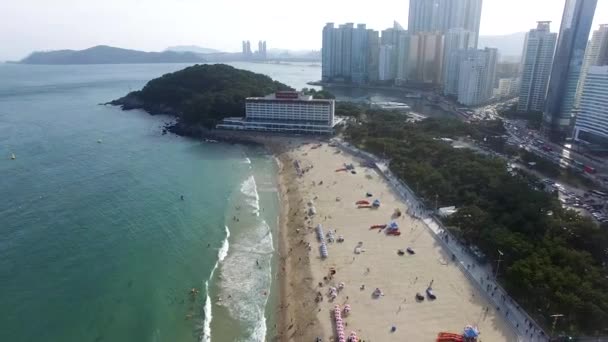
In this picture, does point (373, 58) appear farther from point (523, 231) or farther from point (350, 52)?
point (523, 231)

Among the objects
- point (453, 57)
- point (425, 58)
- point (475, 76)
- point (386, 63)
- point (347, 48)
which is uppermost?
point (347, 48)

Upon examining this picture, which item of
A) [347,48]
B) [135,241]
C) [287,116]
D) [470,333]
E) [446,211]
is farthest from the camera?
[347,48]

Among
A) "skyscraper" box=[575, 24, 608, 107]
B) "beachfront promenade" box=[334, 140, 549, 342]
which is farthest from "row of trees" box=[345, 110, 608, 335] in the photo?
"skyscraper" box=[575, 24, 608, 107]

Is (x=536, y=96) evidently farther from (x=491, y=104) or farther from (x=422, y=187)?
(x=422, y=187)

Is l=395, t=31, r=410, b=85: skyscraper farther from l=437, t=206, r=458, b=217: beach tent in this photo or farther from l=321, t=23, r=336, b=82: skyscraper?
l=437, t=206, r=458, b=217: beach tent

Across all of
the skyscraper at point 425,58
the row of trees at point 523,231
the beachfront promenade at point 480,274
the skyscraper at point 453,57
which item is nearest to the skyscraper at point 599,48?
the skyscraper at point 453,57

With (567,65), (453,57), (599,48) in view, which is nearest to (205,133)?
(567,65)

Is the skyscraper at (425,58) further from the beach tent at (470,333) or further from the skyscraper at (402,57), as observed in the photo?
the beach tent at (470,333)
